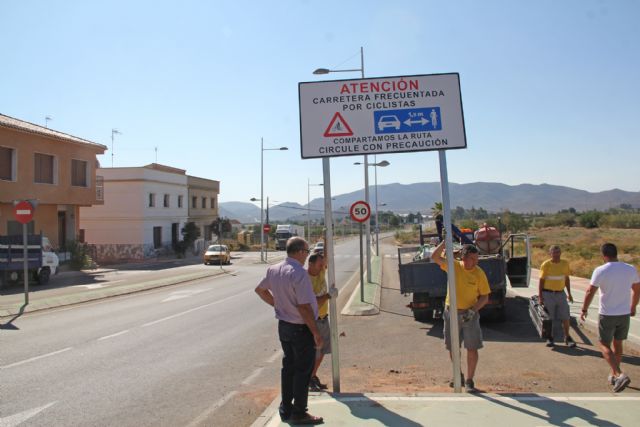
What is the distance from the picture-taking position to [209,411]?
594 centimetres

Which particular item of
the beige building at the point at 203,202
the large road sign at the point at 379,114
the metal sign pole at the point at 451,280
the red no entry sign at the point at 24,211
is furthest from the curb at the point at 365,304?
the beige building at the point at 203,202

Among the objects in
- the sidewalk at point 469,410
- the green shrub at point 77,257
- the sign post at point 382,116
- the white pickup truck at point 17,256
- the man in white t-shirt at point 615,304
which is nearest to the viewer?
the sidewalk at point 469,410

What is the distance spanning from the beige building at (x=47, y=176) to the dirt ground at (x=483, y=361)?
796 inches

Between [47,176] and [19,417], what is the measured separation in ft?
90.4

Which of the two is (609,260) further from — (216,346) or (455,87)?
(216,346)

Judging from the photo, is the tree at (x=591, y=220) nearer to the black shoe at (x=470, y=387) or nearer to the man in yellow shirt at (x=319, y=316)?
the black shoe at (x=470, y=387)

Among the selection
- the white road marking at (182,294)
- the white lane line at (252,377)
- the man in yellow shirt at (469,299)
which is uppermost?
the man in yellow shirt at (469,299)

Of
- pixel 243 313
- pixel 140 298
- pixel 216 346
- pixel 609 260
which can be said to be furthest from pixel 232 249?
pixel 609 260

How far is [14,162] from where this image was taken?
89.6 ft

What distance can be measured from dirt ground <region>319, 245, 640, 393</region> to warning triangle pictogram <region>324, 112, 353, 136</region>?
118 inches

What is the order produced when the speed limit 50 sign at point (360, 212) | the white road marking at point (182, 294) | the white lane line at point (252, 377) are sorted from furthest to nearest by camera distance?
the white road marking at point (182, 294) → the speed limit 50 sign at point (360, 212) → the white lane line at point (252, 377)

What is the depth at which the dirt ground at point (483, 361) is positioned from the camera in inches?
265

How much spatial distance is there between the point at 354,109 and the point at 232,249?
197 ft

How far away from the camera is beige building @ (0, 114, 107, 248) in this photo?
27009 mm
